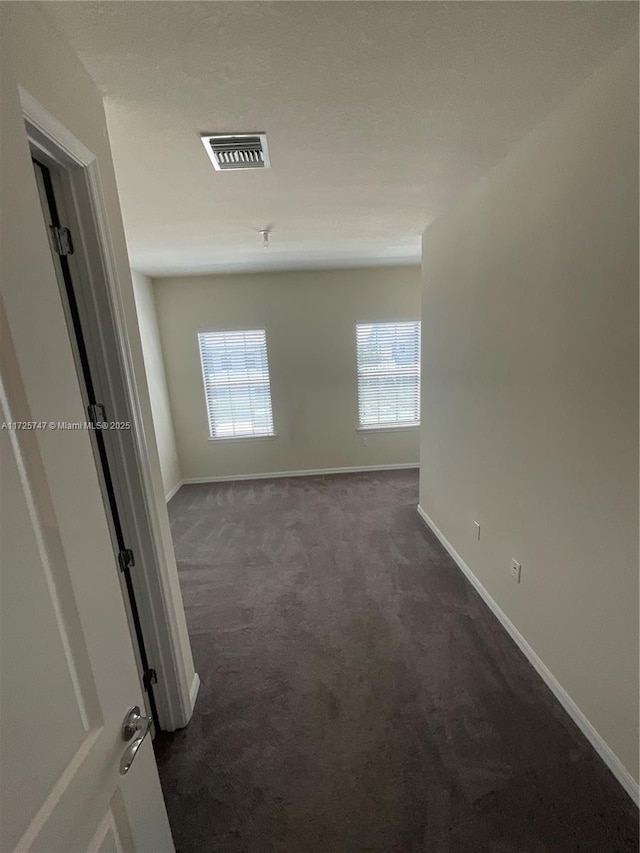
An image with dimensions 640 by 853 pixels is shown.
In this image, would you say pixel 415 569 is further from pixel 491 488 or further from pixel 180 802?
pixel 180 802

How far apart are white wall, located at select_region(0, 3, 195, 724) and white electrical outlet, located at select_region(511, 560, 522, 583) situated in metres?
1.78

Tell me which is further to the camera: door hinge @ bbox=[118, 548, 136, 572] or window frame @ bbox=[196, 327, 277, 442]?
window frame @ bbox=[196, 327, 277, 442]

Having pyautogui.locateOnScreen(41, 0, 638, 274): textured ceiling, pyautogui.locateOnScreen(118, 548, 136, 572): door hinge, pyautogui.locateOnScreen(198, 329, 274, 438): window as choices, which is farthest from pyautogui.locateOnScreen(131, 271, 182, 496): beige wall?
pyautogui.locateOnScreen(118, 548, 136, 572): door hinge

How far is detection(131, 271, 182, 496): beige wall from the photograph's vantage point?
3961mm

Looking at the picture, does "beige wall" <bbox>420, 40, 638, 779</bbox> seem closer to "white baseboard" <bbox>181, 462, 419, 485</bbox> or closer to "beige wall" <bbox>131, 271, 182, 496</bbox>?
"white baseboard" <bbox>181, 462, 419, 485</bbox>

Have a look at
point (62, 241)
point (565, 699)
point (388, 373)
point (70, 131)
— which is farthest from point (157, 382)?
point (565, 699)

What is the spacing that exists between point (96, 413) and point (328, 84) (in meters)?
1.40

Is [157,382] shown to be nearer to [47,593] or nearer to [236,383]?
[236,383]

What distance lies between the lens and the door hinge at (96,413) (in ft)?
4.20

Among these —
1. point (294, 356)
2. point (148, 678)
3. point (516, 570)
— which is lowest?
point (148, 678)

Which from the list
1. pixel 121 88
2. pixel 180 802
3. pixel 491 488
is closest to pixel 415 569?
pixel 491 488

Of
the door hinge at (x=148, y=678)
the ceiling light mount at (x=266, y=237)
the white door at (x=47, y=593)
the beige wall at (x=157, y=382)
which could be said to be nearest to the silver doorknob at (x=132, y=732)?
the white door at (x=47, y=593)

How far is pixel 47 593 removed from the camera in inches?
23.0

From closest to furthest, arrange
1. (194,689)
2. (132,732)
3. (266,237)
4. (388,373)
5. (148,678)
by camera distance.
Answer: (132,732) → (148,678) → (194,689) → (266,237) → (388,373)
